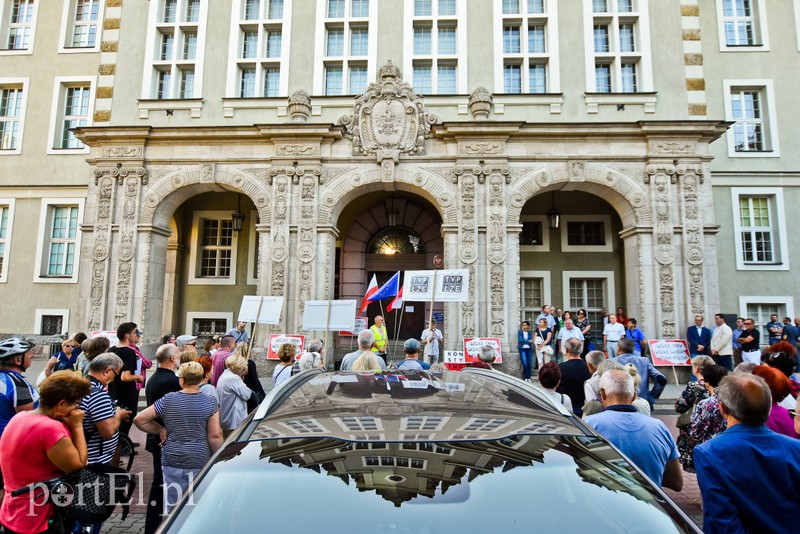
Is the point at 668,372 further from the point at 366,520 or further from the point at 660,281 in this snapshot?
the point at 366,520

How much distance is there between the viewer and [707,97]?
17594 millimetres

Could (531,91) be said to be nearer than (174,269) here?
Yes

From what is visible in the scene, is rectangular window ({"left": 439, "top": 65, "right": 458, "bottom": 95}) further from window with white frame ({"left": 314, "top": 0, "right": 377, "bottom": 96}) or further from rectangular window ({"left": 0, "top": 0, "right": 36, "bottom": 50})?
rectangular window ({"left": 0, "top": 0, "right": 36, "bottom": 50})

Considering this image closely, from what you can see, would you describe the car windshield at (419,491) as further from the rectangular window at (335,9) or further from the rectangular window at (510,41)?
the rectangular window at (335,9)

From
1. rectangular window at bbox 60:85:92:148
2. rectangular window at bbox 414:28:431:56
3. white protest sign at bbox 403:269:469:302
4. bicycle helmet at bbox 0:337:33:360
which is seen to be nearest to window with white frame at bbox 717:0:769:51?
rectangular window at bbox 414:28:431:56

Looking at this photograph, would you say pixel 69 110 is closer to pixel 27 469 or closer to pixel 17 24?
pixel 17 24

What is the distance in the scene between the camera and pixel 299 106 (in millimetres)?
15125

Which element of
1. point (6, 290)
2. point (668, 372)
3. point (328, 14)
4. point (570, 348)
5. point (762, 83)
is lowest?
point (668, 372)

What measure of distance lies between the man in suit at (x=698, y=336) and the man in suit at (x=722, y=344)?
0.18m

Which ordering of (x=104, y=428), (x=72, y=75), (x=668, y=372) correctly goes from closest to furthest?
(x=104, y=428)
(x=668, y=372)
(x=72, y=75)

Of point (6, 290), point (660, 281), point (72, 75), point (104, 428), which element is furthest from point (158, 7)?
point (660, 281)

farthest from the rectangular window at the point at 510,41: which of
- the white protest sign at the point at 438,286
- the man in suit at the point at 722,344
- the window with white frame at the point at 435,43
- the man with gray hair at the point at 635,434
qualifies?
the man with gray hair at the point at 635,434

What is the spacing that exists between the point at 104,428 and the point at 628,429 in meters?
4.12

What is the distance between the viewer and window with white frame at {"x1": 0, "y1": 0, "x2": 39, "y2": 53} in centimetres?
1967
